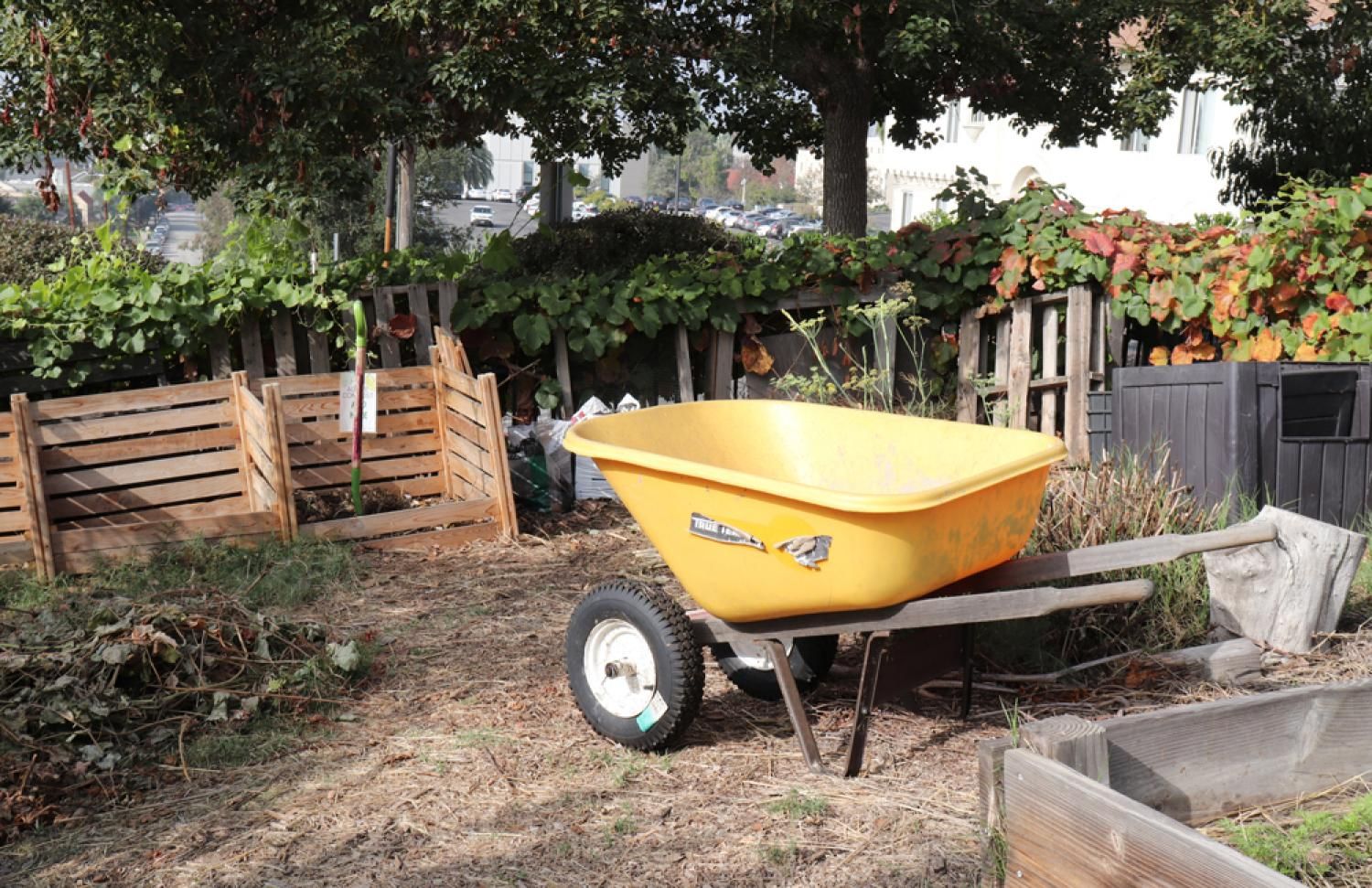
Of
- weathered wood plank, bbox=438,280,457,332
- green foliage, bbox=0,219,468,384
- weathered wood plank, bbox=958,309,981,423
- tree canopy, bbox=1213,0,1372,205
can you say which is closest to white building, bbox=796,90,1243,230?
tree canopy, bbox=1213,0,1372,205

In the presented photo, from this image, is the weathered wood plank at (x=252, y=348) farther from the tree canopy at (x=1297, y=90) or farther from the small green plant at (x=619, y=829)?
the tree canopy at (x=1297, y=90)

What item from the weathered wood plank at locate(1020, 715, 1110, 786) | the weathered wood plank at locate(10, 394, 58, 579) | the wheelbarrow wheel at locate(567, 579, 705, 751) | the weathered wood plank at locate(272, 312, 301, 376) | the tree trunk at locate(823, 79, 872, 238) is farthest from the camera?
the tree trunk at locate(823, 79, 872, 238)

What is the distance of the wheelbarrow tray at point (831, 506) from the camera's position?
343 centimetres

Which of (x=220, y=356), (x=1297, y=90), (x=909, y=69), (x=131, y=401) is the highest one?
(x=909, y=69)

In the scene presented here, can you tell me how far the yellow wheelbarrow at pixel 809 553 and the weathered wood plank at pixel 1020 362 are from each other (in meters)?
3.40

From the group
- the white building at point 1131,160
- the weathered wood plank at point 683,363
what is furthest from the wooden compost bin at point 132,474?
the white building at point 1131,160

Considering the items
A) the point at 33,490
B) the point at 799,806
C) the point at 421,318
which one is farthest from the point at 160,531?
the point at 799,806

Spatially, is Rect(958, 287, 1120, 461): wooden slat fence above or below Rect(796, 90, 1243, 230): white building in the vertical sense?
below

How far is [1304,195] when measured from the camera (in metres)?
6.35

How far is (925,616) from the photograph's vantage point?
3562mm

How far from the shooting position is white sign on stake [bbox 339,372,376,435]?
256 inches

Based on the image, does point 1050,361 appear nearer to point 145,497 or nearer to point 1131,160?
point 145,497

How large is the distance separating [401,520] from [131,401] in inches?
51.3

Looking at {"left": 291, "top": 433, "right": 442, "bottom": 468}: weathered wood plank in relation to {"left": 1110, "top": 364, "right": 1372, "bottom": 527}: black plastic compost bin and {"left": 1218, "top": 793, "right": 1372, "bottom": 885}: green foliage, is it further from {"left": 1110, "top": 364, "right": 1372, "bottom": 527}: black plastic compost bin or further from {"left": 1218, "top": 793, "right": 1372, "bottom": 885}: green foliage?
{"left": 1218, "top": 793, "right": 1372, "bottom": 885}: green foliage
